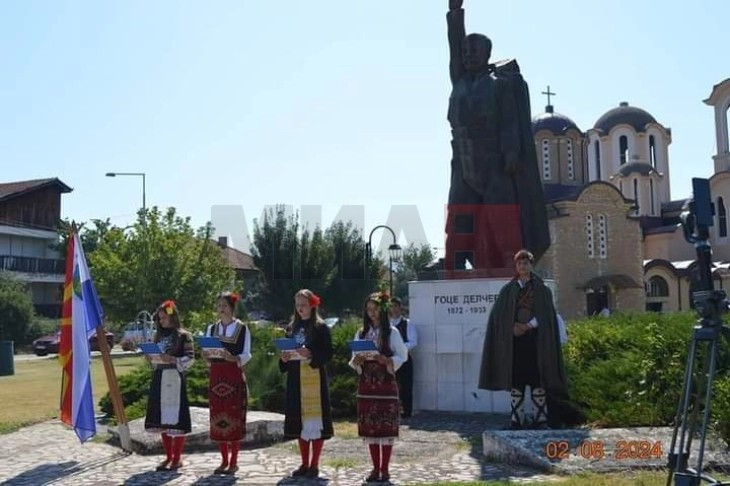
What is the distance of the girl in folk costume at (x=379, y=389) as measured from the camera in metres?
7.14

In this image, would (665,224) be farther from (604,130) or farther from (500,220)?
(500,220)

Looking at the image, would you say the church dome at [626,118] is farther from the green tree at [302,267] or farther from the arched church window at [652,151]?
the green tree at [302,267]

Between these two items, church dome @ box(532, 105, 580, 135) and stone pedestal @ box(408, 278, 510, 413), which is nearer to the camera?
stone pedestal @ box(408, 278, 510, 413)

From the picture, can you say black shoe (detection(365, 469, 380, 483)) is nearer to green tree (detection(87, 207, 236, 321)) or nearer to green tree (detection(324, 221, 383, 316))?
green tree (detection(87, 207, 236, 321))

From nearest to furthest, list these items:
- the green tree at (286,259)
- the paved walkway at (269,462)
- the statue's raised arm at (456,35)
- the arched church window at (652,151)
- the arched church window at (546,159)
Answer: the paved walkway at (269,462) → the statue's raised arm at (456,35) → the green tree at (286,259) → the arched church window at (546,159) → the arched church window at (652,151)

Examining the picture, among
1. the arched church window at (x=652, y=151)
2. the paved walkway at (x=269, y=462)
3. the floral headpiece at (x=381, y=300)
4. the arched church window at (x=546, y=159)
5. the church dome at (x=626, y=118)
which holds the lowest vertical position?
the paved walkway at (x=269, y=462)

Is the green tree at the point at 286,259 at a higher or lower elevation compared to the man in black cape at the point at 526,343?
higher

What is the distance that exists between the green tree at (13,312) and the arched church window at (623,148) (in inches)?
1507

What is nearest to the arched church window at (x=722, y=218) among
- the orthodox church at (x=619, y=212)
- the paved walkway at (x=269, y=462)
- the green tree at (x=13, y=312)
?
the orthodox church at (x=619, y=212)

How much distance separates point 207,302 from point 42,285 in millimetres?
22674

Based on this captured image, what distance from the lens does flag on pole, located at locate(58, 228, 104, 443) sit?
894cm

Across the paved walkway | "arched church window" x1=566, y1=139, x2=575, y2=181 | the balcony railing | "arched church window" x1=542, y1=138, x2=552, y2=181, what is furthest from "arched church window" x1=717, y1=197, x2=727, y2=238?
the paved walkway

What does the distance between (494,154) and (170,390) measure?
608 centimetres

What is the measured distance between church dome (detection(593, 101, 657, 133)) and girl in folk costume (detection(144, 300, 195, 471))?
51.9 meters
